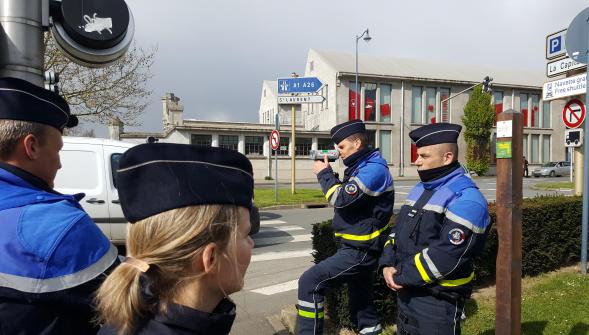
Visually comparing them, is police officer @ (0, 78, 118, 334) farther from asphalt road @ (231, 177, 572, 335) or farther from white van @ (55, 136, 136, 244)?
white van @ (55, 136, 136, 244)

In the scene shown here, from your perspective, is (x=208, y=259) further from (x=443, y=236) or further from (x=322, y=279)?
(x=322, y=279)

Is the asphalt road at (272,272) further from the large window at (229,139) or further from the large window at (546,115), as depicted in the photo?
the large window at (546,115)

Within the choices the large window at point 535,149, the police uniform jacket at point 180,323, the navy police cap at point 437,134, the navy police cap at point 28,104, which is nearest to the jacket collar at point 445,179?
the navy police cap at point 437,134

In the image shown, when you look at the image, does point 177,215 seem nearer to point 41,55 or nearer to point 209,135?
point 41,55

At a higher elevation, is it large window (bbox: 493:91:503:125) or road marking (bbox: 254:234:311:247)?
large window (bbox: 493:91:503:125)

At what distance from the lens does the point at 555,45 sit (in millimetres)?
6445

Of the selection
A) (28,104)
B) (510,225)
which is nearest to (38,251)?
(28,104)

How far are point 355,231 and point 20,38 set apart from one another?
8.28 feet

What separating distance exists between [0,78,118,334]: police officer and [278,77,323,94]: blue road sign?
42.7ft

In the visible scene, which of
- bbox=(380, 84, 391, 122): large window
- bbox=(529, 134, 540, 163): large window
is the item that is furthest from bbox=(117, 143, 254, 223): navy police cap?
bbox=(529, 134, 540, 163): large window

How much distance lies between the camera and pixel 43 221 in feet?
4.25

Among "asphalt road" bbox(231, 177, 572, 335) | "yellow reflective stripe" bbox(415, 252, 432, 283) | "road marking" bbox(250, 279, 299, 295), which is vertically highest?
"yellow reflective stripe" bbox(415, 252, 432, 283)

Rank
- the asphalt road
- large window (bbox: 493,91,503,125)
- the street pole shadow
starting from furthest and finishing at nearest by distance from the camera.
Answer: large window (bbox: 493,91,503,125) < the asphalt road < the street pole shadow

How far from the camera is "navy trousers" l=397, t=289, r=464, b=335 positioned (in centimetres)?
249
